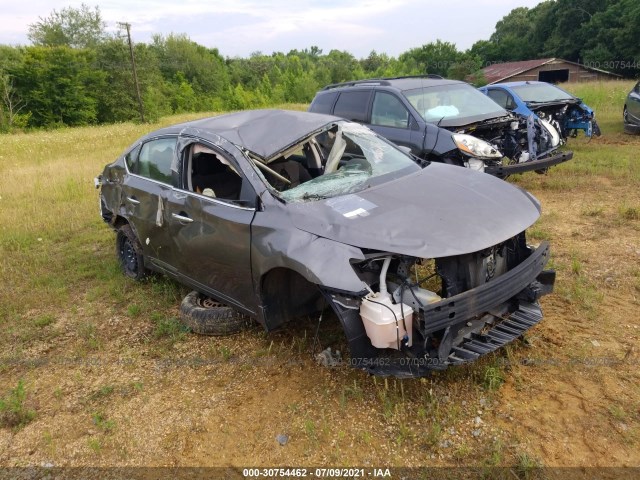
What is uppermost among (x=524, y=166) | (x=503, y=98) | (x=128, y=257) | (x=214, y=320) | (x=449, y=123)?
(x=503, y=98)

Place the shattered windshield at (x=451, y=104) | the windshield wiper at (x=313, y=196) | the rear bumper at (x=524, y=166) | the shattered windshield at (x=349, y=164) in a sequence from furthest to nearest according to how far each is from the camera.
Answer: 1. the shattered windshield at (x=451, y=104)
2. the rear bumper at (x=524, y=166)
3. the shattered windshield at (x=349, y=164)
4. the windshield wiper at (x=313, y=196)

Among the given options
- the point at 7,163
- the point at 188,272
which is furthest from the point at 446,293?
the point at 7,163

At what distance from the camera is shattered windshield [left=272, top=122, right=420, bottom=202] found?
3.44m

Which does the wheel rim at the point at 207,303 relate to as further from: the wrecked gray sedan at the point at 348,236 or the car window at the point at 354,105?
the car window at the point at 354,105

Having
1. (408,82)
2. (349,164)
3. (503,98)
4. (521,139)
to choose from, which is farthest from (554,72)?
(349,164)

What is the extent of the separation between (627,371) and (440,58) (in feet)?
172

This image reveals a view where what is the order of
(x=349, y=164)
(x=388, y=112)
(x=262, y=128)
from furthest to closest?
(x=388, y=112), (x=349, y=164), (x=262, y=128)

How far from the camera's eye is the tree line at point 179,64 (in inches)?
1474

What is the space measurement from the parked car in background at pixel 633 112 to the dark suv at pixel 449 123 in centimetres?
467

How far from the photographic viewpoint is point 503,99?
9.56 meters

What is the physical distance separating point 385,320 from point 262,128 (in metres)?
2.04

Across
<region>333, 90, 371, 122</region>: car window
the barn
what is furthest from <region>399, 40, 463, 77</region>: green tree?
<region>333, 90, 371, 122</region>: car window

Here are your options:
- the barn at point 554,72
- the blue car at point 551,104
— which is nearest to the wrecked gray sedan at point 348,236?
the blue car at point 551,104

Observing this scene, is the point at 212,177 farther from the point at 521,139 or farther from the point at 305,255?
the point at 521,139
